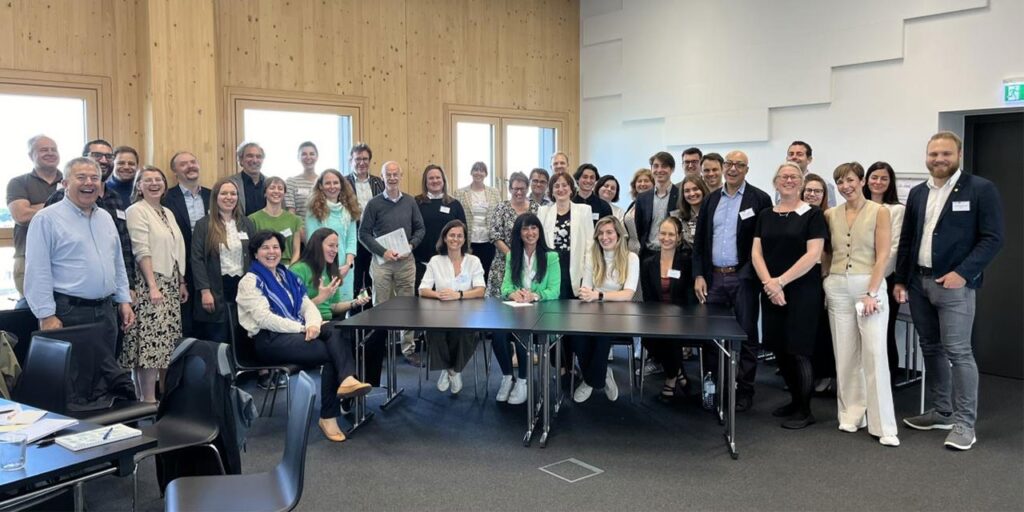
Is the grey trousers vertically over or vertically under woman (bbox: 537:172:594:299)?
under

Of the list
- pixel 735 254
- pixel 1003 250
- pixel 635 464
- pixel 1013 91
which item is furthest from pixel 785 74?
pixel 635 464

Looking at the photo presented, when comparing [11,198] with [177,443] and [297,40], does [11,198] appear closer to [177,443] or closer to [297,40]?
[177,443]

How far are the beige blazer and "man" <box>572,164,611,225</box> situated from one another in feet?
9.48

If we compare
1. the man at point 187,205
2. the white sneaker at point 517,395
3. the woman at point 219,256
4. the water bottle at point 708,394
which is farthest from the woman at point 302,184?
the water bottle at point 708,394

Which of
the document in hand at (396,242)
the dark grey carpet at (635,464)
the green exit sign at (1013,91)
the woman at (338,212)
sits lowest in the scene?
the dark grey carpet at (635,464)

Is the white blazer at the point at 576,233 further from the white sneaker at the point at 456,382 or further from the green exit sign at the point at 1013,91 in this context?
the green exit sign at the point at 1013,91

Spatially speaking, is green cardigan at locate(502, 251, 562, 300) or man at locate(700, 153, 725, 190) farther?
man at locate(700, 153, 725, 190)

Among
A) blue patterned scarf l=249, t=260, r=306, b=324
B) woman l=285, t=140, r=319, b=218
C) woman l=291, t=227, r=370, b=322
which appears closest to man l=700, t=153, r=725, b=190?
woman l=291, t=227, r=370, b=322

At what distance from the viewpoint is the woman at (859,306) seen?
161 inches

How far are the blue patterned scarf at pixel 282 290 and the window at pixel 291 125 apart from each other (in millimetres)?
2466

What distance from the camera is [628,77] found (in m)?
7.96

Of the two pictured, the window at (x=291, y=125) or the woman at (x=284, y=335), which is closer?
the woman at (x=284, y=335)

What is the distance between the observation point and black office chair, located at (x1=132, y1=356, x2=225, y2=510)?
9.62ft

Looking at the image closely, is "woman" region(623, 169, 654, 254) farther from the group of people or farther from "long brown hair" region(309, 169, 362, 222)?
"long brown hair" region(309, 169, 362, 222)
